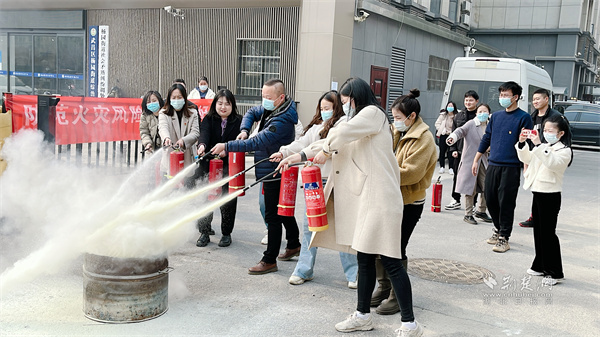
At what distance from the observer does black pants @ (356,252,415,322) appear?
4035 mm

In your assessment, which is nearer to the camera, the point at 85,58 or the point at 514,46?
the point at 85,58

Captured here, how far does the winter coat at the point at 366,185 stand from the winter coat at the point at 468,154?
463 centimetres

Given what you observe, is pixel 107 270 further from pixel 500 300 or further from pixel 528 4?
pixel 528 4

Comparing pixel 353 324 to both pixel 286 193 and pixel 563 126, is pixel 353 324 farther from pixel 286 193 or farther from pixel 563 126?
pixel 563 126

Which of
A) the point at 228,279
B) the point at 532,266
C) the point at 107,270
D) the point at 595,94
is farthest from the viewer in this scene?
the point at 595,94

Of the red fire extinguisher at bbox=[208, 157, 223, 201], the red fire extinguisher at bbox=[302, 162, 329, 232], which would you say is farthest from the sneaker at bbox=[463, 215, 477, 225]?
the red fire extinguisher at bbox=[302, 162, 329, 232]

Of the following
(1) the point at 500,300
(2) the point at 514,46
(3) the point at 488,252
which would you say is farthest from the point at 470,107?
(2) the point at 514,46

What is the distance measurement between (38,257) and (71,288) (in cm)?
64

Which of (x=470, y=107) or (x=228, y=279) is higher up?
(x=470, y=107)

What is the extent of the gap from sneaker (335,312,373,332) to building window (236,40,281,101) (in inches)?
471

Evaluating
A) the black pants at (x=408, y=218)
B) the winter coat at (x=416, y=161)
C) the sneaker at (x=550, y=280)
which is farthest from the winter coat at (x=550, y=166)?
the black pants at (x=408, y=218)

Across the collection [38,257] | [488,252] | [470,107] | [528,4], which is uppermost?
[528,4]

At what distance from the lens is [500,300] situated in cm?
518

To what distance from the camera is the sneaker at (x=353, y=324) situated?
4.23 meters
